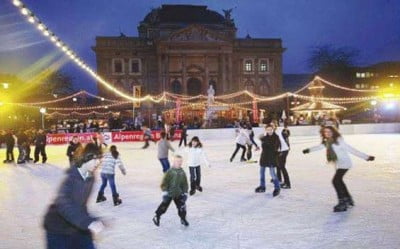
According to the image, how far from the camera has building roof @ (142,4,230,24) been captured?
6931 centimetres

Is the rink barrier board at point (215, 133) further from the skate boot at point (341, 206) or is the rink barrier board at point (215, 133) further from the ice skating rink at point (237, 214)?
the skate boot at point (341, 206)

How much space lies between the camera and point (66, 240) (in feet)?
12.1

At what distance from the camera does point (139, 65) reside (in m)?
65.4

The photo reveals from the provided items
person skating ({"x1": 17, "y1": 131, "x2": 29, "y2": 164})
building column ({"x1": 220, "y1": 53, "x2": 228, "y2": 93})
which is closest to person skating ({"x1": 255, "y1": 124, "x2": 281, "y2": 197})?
person skating ({"x1": 17, "y1": 131, "x2": 29, "y2": 164})

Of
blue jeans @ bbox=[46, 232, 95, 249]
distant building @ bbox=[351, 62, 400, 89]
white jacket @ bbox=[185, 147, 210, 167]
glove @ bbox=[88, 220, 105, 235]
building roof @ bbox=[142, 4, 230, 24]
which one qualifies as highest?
building roof @ bbox=[142, 4, 230, 24]

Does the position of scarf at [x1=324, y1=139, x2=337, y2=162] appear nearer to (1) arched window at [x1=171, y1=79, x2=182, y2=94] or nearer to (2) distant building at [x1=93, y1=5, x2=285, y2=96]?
(2) distant building at [x1=93, y1=5, x2=285, y2=96]

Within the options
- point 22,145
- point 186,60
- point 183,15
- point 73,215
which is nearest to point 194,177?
point 73,215

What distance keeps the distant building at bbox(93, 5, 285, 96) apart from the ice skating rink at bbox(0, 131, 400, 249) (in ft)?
171

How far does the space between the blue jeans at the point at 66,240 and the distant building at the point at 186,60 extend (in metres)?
59.1

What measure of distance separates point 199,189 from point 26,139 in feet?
34.7

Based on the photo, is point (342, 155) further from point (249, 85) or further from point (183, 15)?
point (183, 15)

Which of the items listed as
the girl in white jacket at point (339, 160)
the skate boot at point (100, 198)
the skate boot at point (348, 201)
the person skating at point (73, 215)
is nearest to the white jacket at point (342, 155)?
the girl in white jacket at point (339, 160)

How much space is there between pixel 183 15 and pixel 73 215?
69540 millimetres

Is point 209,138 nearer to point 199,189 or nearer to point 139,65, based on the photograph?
point 199,189
